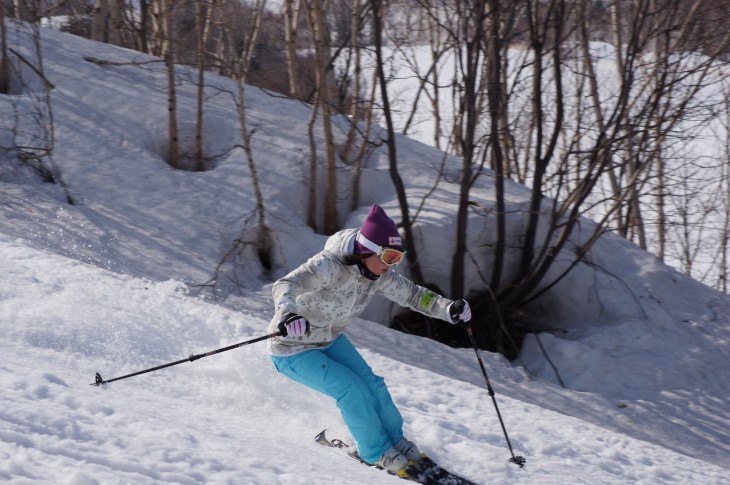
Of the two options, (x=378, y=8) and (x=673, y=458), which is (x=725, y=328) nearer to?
(x=673, y=458)

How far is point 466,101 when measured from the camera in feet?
27.3

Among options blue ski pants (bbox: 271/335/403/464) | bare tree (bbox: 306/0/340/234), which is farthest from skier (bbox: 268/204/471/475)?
bare tree (bbox: 306/0/340/234)

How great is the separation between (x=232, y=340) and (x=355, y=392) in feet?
7.14

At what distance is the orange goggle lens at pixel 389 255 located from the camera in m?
4.12

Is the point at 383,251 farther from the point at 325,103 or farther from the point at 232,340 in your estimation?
the point at 325,103

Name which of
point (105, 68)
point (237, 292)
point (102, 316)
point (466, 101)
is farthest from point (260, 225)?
point (105, 68)

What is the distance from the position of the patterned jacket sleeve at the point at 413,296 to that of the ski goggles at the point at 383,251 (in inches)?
14.8

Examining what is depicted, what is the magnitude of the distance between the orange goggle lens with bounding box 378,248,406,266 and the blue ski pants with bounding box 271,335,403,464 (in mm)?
623

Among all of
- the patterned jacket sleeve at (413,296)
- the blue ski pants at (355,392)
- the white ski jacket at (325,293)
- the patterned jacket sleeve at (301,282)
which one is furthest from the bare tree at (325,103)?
the blue ski pants at (355,392)

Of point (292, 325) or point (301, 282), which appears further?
point (301, 282)

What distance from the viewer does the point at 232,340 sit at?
235 inches

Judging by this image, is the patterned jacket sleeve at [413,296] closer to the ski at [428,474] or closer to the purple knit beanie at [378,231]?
the purple knit beanie at [378,231]

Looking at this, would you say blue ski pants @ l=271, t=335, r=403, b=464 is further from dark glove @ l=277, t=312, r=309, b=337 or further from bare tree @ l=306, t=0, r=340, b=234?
bare tree @ l=306, t=0, r=340, b=234

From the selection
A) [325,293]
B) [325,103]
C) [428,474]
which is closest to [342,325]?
[325,293]
